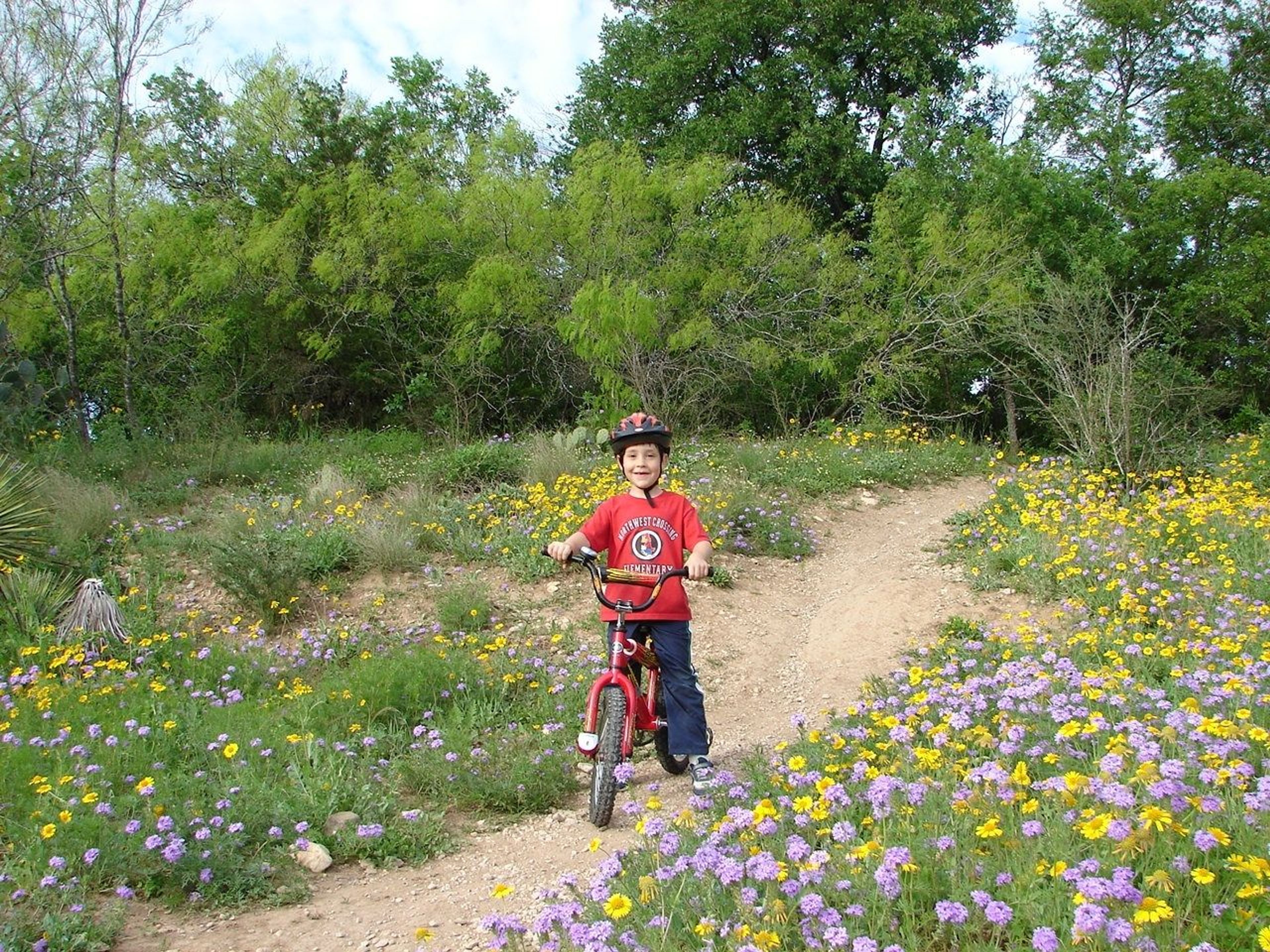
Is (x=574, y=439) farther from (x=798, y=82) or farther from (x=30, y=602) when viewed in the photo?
(x=798, y=82)

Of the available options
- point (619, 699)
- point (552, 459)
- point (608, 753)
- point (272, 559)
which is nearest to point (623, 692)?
point (619, 699)

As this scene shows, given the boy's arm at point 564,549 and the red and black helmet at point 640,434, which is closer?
the boy's arm at point 564,549

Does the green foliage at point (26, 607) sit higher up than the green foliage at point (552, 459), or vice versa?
the green foliage at point (552, 459)

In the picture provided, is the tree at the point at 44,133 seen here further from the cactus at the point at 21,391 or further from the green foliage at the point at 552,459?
the green foliage at the point at 552,459

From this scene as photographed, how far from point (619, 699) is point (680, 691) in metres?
0.34

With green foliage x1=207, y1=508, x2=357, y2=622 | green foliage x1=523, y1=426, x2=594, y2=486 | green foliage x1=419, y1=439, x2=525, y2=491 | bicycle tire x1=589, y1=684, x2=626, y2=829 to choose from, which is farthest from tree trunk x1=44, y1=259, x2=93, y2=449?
bicycle tire x1=589, y1=684, x2=626, y2=829

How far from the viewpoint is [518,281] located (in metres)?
14.2

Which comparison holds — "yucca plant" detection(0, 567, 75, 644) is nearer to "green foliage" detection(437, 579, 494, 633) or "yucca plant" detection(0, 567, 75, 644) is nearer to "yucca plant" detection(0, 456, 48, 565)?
"yucca plant" detection(0, 456, 48, 565)

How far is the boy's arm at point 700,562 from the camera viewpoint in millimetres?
4215

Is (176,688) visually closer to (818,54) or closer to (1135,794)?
(1135,794)

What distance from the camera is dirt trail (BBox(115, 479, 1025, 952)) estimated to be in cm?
365

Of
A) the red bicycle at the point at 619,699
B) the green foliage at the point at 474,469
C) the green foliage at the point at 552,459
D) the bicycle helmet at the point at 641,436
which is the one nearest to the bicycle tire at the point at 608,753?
the red bicycle at the point at 619,699

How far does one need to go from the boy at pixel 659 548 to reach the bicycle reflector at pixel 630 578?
8cm

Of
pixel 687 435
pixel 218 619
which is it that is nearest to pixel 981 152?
pixel 687 435
